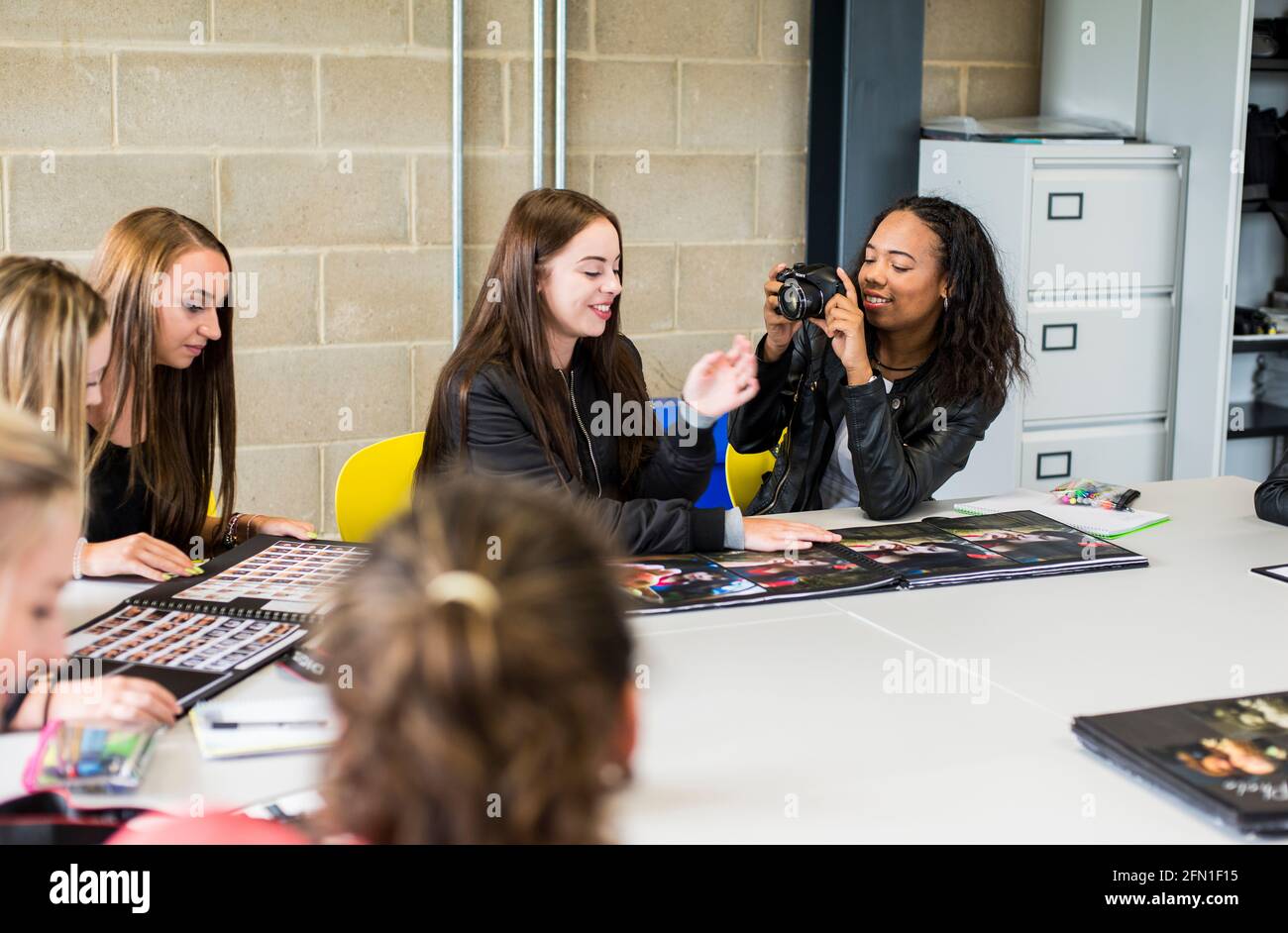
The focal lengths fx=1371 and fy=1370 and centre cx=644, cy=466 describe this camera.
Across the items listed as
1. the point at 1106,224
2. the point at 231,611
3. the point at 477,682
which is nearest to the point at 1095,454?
the point at 1106,224

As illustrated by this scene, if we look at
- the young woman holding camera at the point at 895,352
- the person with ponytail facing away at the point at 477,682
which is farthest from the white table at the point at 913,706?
the young woman holding camera at the point at 895,352

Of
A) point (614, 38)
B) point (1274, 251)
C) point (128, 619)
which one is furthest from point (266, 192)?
point (1274, 251)

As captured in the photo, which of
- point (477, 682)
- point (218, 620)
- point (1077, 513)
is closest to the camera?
point (477, 682)

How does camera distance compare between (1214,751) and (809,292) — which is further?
(809,292)

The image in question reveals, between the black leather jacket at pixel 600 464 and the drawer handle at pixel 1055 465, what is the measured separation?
1564 millimetres

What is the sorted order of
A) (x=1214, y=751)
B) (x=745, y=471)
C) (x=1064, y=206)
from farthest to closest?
(x=1064, y=206) → (x=745, y=471) → (x=1214, y=751)

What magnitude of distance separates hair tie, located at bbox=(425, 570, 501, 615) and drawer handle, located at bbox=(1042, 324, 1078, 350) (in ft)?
10.1

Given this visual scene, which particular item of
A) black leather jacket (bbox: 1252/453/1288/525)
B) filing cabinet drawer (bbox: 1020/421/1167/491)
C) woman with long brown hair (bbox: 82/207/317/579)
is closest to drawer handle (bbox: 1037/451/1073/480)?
filing cabinet drawer (bbox: 1020/421/1167/491)

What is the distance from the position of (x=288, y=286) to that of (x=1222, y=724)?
251 cm

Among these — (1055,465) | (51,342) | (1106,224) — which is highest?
(1106,224)

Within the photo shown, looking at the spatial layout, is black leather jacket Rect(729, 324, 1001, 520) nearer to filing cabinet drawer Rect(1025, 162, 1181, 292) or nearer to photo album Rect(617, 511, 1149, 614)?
photo album Rect(617, 511, 1149, 614)

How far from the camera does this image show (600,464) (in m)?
2.36

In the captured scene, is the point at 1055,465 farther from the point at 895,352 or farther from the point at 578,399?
the point at 578,399

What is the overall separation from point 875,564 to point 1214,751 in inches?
27.7
